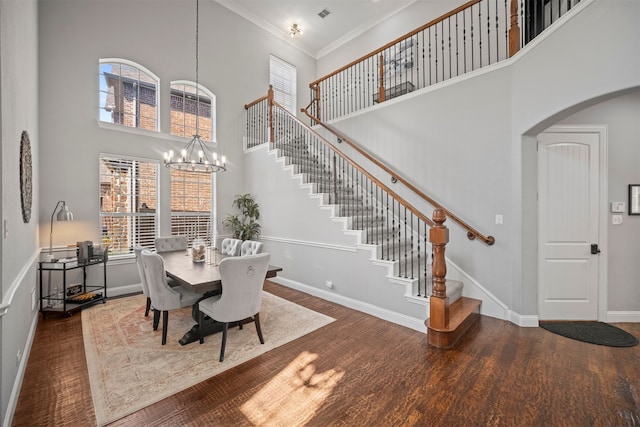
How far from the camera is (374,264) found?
3727 millimetres

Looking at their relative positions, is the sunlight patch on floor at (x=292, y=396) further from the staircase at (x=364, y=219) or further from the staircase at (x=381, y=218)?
the staircase at (x=364, y=219)

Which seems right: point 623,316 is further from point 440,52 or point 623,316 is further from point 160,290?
point 160,290

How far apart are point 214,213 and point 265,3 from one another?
202 inches

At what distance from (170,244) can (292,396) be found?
3526 mm

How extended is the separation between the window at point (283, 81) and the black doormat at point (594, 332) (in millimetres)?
7535

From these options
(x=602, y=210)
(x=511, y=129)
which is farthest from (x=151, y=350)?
(x=602, y=210)

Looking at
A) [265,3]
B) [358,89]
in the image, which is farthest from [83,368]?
[265,3]

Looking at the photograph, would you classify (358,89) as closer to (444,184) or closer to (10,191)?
(444,184)

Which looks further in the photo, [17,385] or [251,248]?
[251,248]

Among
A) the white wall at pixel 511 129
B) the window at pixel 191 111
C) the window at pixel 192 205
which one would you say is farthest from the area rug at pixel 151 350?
the window at pixel 191 111

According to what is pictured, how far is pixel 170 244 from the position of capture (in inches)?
182

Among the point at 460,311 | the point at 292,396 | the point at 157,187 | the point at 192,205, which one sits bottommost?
the point at 292,396

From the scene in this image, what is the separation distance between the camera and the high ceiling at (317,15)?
644 cm

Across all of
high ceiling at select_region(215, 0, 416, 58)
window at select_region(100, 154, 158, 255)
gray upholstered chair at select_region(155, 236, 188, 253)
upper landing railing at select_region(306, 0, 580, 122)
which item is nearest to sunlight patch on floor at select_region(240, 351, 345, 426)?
gray upholstered chair at select_region(155, 236, 188, 253)
